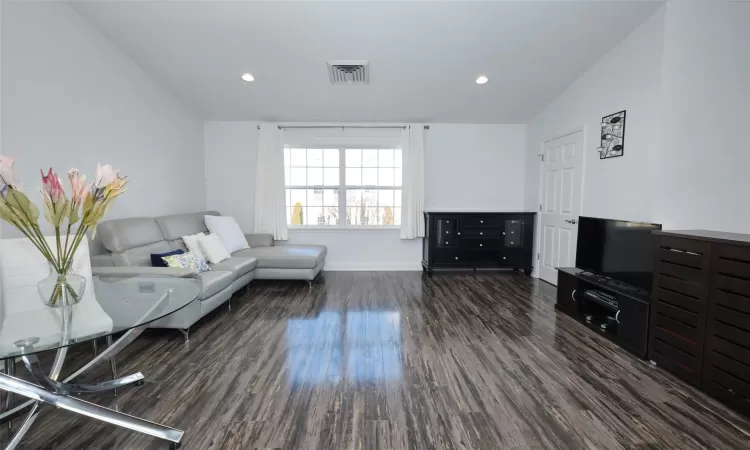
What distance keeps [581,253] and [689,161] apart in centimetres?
106

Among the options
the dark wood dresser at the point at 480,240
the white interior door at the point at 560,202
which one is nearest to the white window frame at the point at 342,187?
the dark wood dresser at the point at 480,240

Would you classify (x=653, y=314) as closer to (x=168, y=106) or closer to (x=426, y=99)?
(x=426, y=99)

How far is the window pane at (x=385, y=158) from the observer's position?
4.76 m

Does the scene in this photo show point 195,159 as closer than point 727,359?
No

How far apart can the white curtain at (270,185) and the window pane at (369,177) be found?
1.24 meters

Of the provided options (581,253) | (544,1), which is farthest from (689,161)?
(544,1)

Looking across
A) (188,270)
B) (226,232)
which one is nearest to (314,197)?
(226,232)

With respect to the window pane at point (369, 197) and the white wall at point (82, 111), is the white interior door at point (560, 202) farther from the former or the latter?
the white wall at point (82, 111)

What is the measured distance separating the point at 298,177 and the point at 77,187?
11.3ft

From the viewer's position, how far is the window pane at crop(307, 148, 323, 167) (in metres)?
4.71

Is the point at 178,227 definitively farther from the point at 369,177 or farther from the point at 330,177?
the point at 369,177

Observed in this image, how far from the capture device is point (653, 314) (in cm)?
206

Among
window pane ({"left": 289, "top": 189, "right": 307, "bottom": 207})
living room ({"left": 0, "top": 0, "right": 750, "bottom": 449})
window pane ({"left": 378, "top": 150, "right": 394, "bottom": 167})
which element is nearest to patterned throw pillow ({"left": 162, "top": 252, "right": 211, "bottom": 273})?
living room ({"left": 0, "top": 0, "right": 750, "bottom": 449})

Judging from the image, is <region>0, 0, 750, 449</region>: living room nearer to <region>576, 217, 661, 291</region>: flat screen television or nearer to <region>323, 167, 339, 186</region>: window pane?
<region>323, 167, 339, 186</region>: window pane
